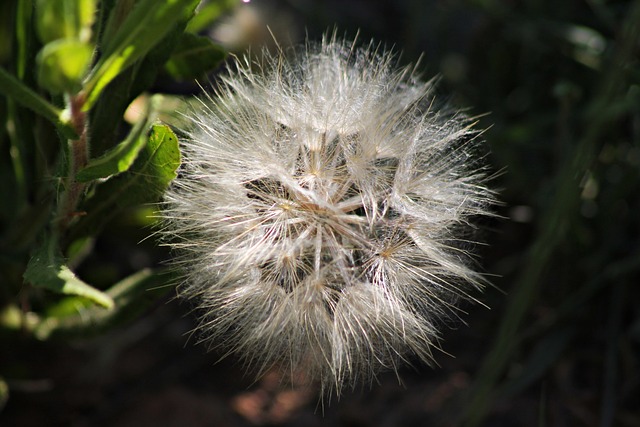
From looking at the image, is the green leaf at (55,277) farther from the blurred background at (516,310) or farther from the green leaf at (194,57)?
the blurred background at (516,310)

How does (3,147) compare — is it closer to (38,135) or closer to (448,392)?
(38,135)

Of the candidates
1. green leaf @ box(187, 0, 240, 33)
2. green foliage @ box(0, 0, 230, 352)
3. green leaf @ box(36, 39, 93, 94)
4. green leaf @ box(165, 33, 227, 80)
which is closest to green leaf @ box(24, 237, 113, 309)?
green foliage @ box(0, 0, 230, 352)

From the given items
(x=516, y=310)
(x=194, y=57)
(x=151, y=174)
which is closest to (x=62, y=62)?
(x=151, y=174)

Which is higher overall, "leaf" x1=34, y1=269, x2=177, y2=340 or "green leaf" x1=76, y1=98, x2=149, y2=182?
"green leaf" x1=76, y1=98, x2=149, y2=182

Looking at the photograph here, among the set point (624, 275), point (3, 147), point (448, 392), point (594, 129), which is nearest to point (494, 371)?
point (448, 392)

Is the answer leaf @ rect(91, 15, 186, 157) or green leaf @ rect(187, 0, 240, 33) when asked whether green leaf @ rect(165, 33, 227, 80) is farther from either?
green leaf @ rect(187, 0, 240, 33)

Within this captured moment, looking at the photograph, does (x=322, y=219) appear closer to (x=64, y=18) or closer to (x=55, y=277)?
(x=55, y=277)
